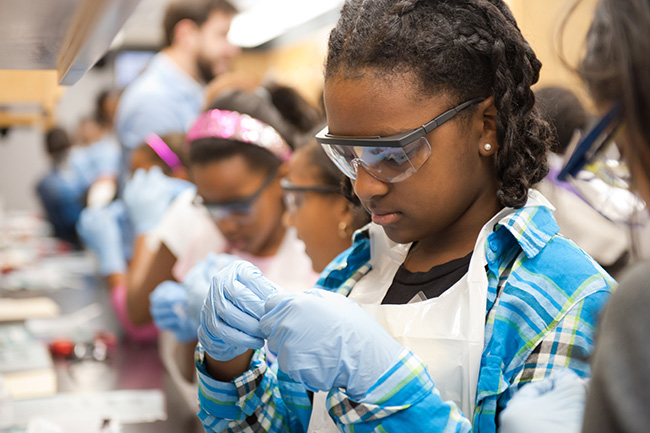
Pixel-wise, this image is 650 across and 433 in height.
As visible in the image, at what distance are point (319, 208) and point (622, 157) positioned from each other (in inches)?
44.0

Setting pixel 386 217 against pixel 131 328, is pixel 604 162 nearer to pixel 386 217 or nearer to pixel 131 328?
pixel 386 217

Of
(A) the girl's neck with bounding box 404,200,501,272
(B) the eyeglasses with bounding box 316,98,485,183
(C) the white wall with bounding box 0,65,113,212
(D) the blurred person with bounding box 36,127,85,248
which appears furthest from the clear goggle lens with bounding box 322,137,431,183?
(C) the white wall with bounding box 0,65,113,212

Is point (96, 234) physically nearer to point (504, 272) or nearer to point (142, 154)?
point (142, 154)

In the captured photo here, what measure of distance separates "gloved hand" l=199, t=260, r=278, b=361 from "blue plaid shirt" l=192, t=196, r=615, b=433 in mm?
169

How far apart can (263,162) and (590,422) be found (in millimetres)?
1757

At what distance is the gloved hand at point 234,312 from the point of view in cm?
100

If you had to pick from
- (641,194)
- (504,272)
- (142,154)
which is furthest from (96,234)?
(641,194)

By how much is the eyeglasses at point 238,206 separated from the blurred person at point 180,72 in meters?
1.64

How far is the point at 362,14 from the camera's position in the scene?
1.04 m

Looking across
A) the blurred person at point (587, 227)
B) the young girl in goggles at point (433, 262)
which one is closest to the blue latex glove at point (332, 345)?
the young girl in goggles at point (433, 262)

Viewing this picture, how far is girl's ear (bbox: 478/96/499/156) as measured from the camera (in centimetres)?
101

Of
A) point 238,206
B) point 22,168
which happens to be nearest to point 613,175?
point 238,206

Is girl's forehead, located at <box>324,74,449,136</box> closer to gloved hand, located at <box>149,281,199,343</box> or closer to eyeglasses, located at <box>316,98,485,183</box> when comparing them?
eyeglasses, located at <box>316,98,485,183</box>

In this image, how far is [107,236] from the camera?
13.1 ft
